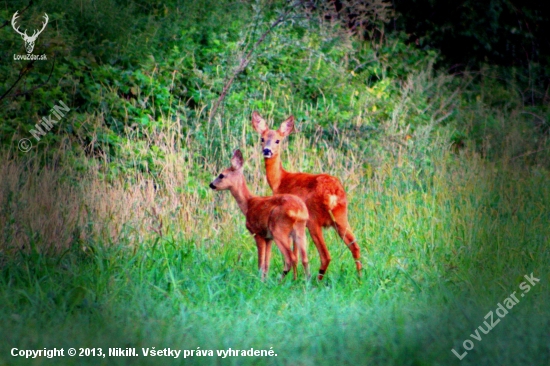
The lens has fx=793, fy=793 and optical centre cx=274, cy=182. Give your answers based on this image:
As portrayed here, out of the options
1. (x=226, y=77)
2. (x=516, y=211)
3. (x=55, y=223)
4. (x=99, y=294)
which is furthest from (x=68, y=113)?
(x=516, y=211)

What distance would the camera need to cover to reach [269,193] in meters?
10.2

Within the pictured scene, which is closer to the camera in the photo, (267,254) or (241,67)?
(267,254)

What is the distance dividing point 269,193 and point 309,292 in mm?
3591

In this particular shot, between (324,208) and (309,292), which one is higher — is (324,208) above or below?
above

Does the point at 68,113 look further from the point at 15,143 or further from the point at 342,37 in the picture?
the point at 342,37

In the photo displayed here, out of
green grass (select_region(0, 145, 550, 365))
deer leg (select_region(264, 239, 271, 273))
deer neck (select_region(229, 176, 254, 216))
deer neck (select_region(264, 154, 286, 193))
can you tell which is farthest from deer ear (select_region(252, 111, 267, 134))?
deer leg (select_region(264, 239, 271, 273))

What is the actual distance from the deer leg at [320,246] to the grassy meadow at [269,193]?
3.4 inches

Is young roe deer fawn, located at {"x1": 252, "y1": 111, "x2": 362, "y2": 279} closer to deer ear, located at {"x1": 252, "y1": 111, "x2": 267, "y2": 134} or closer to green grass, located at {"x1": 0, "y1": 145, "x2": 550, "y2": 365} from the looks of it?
green grass, located at {"x1": 0, "y1": 145, "x2": 550, "y2": 365}

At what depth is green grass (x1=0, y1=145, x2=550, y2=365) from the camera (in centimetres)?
504

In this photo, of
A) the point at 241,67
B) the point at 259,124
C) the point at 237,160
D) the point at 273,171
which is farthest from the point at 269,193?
the point at 241,67

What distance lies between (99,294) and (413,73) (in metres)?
11.3

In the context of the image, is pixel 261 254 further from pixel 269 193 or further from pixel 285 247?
pixel 269 193

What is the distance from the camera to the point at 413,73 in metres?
16.1

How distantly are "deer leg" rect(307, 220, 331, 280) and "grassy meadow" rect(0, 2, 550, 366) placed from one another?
86 mm
